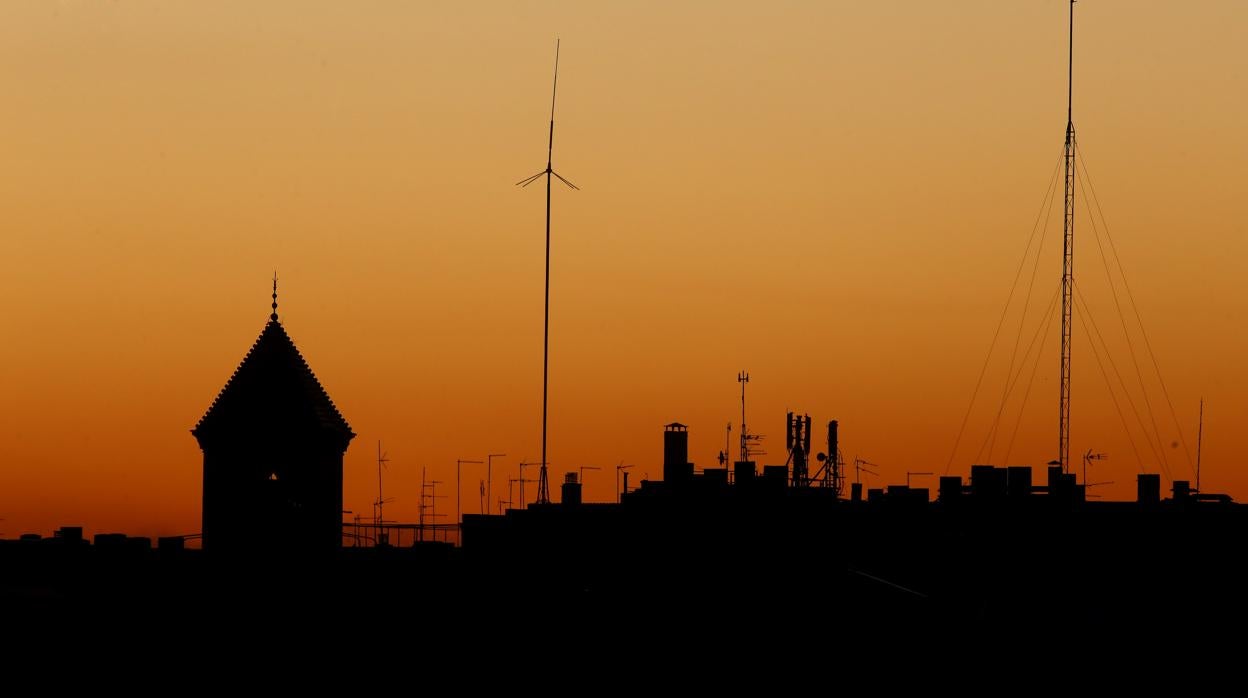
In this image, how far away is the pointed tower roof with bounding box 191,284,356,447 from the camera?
8388cm

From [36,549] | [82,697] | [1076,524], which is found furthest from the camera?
[36,549]

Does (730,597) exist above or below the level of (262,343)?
below

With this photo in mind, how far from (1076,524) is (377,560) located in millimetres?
23227

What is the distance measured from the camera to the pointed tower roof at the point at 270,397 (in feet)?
275

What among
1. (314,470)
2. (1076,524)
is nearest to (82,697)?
(314,470)

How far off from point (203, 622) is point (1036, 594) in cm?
2220

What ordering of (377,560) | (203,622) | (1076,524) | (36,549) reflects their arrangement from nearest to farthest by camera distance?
(203,622), (1076,524), (377,560), (36,549)

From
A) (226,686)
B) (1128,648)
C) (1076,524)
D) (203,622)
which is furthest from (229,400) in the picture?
(1128,648)

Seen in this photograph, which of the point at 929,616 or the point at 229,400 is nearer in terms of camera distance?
the point at 929,616

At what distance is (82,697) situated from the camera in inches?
2739

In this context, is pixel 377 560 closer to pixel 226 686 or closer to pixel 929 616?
pixel 226 686

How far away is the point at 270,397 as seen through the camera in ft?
276

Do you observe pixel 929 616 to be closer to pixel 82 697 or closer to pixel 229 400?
pixel 82 697

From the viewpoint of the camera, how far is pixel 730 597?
3056 inches
